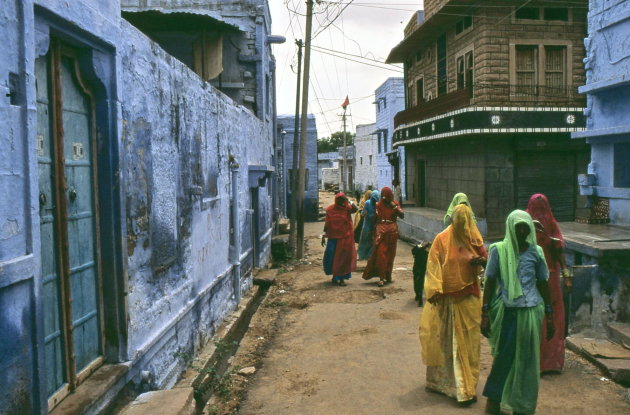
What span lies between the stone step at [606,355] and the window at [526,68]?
33.5 ft

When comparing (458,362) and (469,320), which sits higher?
(469,320)

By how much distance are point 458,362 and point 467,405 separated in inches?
14.3

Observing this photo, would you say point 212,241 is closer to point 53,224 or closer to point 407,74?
point 53,224

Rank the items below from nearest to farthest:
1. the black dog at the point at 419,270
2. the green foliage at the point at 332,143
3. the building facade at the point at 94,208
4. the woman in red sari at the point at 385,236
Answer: the building facade at the point at 94,208, the black dog at the point at 419,270, the woman in red sari at the point at 385,236, the green foliage at the point at 332,143

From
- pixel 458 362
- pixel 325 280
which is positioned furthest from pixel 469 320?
pixel 325 280

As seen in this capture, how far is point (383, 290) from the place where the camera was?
34.1 ft

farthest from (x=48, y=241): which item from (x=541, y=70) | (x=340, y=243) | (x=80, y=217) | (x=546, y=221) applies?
(x=541, y=70)

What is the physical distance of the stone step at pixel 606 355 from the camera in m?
5.53

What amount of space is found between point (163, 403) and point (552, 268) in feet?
13.1

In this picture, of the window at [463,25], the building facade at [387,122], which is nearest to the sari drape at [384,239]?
the window at [463,25]

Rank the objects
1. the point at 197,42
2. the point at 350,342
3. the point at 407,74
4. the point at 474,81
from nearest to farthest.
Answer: the point at 350,342 → the point at 197,42 → the point at 474,81 → the point at 407,74

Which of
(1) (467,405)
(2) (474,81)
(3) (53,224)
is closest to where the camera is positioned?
(3) (53,224)

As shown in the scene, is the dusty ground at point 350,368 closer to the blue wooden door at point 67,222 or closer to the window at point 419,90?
the blue wooden door at point 67,222

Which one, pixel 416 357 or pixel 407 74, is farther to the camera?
pixel 407 74
